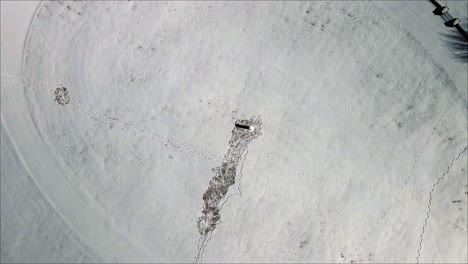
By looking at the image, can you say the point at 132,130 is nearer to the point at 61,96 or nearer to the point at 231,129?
the point at 61,96

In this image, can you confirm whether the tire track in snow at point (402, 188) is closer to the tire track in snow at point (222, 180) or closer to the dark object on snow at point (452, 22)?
the dark object on snow at point (452, 22)

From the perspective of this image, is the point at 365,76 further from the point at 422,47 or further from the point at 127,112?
the point at 127,112

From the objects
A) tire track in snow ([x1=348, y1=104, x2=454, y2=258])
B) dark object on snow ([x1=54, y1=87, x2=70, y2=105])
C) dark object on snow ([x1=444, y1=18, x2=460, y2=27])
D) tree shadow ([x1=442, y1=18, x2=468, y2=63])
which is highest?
dark object on snow ([x1=444, y1=18, x2=460, y2=27])

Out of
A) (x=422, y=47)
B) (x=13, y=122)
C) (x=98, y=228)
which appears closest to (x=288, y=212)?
(x=98, y=228)

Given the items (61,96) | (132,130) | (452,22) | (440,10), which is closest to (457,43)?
(452,22)

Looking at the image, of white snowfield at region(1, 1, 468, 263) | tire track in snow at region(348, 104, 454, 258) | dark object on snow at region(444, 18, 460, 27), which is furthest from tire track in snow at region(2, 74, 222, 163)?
dark object on snow at region(444, 18, 460, 27)

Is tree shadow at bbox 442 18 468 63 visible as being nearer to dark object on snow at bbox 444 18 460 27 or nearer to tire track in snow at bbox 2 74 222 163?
dark object on snow at bbox 444 18 460 27

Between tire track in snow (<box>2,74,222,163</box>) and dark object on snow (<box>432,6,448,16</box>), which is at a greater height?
dark object on snow (<box>432,6,448,16</box>)
